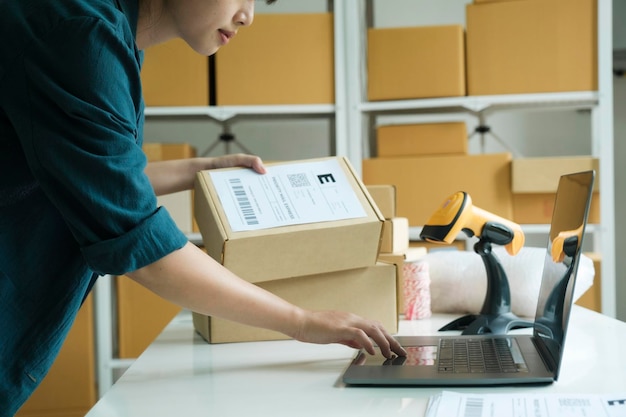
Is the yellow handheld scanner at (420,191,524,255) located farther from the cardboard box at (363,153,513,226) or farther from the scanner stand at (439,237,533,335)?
the cardboard box at (363,153,513,226)

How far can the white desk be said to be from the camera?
78 centimetres

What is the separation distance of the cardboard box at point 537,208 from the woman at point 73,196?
66.2 inches

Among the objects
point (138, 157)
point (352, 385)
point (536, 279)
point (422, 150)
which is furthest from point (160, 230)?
point (422, 150)

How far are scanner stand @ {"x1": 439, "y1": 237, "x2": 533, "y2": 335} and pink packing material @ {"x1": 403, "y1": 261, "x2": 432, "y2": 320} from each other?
12 centimetres

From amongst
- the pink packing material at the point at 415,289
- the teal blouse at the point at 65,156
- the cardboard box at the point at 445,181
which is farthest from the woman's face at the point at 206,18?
the cardboard box at the point at 445,181

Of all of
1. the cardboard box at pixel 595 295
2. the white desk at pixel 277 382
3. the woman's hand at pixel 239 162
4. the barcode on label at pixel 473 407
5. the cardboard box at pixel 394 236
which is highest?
the woman's hand at pixel 239 162

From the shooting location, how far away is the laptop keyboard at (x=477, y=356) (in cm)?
87

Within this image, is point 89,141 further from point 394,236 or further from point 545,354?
point 394,236

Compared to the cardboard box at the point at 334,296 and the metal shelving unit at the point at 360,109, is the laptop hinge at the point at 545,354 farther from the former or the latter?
the metal shelving unit at the point at 360,109

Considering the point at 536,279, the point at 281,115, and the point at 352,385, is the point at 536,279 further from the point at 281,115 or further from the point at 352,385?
the point at 281,115

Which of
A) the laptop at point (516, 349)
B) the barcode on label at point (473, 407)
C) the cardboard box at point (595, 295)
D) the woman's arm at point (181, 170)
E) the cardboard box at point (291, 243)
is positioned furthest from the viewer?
the cardboard box at point (595, 295)

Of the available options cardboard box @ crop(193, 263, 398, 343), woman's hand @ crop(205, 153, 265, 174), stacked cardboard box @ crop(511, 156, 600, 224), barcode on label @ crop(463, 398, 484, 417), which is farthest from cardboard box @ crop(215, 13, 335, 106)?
barcode on label @ crop(463, 398, 484, 417)

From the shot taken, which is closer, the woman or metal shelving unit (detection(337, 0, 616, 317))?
the woman

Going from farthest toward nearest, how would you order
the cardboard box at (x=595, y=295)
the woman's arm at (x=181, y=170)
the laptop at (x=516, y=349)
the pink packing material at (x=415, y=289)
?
the cardboard box at (x=595, y=295) → the pink packing material at (x=415, y=289) → the woman's arm at (x=181, y=170) → the laptop at (x=516, y=349)
